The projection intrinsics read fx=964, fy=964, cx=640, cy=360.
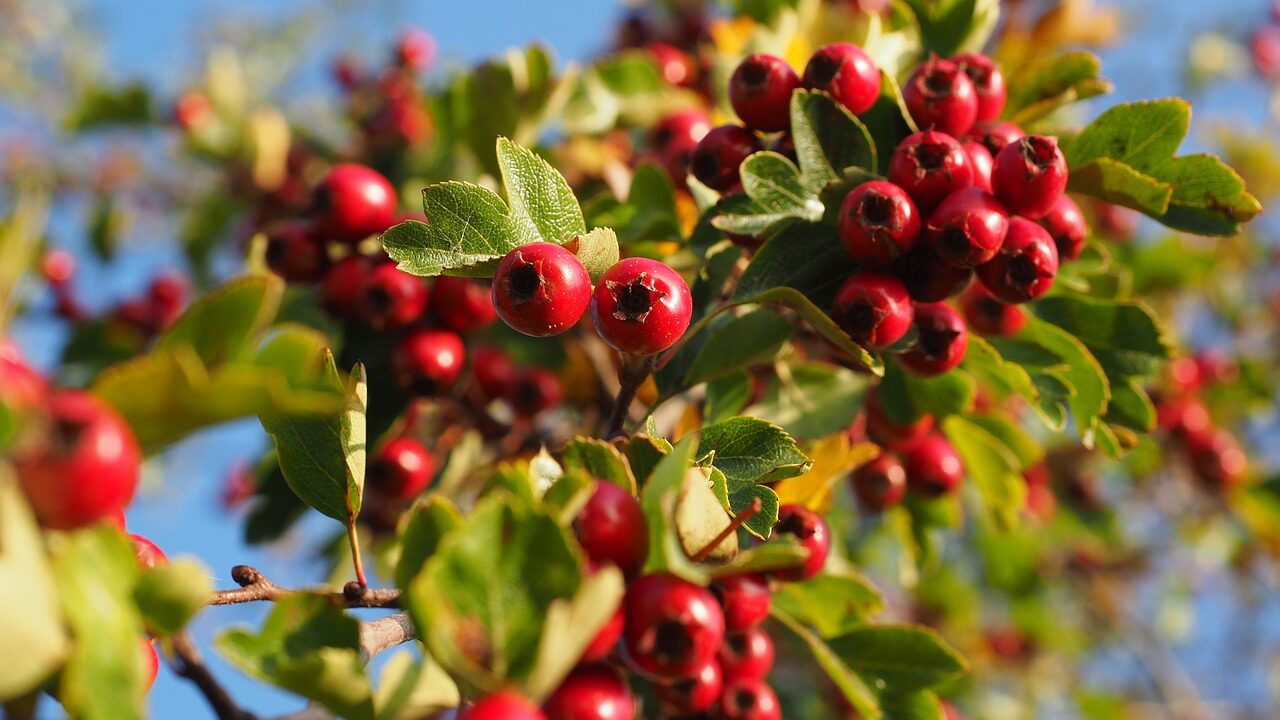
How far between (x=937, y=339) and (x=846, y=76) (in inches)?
17.7

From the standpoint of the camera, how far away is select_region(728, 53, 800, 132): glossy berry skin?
161 centimetres

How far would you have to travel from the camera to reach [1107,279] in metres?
2.01

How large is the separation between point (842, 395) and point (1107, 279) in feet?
2.06

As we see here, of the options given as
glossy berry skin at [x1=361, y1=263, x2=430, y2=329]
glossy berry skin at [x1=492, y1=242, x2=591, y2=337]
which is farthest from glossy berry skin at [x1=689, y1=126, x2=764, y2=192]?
glossy berry skin at [x1=361, y1=263, x2=430, y2=329]

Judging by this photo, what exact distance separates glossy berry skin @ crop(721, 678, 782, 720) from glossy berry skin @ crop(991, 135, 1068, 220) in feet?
2.73

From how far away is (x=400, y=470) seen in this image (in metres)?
2.21

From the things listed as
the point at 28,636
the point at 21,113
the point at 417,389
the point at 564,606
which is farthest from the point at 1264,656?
the point at 21,113

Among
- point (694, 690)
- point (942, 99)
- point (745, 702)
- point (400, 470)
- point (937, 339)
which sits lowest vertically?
point (400, 470)

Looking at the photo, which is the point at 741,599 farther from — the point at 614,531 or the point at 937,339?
the point at 937,339

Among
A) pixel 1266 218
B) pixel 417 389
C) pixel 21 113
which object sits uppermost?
pixel 417 389

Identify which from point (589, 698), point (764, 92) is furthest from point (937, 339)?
point (589, 698)

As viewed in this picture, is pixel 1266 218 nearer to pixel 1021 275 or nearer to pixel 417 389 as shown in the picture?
pixel 1021 275

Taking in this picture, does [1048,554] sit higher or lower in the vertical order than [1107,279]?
lower

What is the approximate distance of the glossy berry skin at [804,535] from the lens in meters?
1.50
